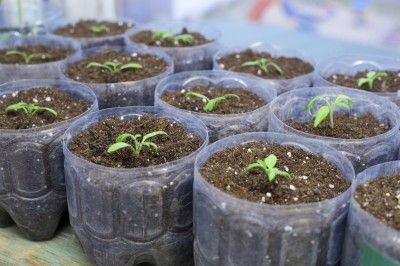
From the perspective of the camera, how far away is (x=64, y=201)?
132cm

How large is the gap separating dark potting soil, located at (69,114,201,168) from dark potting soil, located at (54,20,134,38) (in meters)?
0.88

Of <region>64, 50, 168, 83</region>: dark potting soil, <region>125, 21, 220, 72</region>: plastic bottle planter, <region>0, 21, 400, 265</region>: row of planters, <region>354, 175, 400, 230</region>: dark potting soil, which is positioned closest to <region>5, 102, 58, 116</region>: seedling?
<region>0, 21, 400, 265</region>: row of planters

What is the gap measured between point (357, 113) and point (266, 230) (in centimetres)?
66

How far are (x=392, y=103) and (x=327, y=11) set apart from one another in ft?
4.63

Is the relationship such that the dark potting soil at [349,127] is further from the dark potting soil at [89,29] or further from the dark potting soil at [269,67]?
the dark potting soil at [89,29]

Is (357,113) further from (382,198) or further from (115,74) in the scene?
(115,74)

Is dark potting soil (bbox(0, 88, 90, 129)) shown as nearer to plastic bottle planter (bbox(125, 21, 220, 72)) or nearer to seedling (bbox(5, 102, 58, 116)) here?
seedling (bbox(5, 102, 58, 116))

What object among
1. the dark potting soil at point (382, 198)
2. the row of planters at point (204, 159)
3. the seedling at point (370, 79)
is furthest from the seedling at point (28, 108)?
the seedling at point (370, 79)

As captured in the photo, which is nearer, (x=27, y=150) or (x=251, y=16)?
(x=27, y=150)

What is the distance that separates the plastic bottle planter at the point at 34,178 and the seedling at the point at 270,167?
0.53m

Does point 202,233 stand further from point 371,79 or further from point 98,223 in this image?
point 371,79

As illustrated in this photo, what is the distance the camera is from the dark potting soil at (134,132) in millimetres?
1119

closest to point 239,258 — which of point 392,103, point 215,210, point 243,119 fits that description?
point 215,210

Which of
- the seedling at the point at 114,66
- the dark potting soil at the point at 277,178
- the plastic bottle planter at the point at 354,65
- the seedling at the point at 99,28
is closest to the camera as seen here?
the dark potting soil at the point at 277,178
